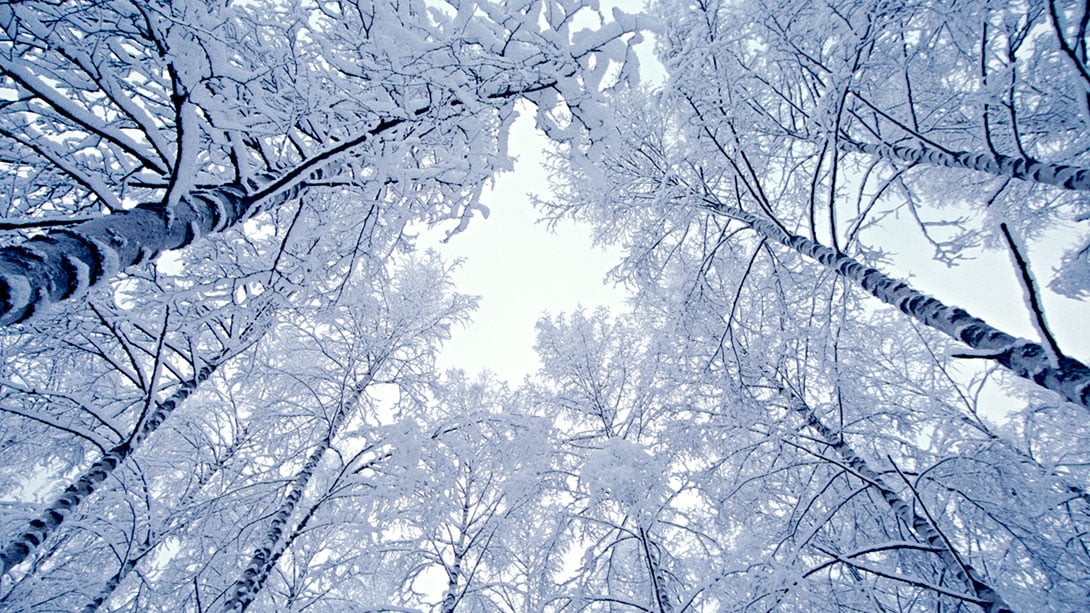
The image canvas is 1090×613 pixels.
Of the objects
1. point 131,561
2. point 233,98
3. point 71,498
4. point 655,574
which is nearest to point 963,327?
point 655,574

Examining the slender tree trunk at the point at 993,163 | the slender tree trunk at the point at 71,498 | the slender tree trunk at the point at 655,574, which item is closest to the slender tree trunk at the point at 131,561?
the slender tree trunk at the point at 71,498

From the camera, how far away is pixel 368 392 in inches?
251

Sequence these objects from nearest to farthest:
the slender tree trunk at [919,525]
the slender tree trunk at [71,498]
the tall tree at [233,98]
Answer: the tall tree at [233,98] < the slender tree trunk at [919,525] < the slender tree trunk at [71,498]

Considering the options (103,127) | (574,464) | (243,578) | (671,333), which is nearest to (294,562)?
(243,578)

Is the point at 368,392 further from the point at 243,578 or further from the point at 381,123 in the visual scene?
the point at 381,123

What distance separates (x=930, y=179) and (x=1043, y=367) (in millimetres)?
5470

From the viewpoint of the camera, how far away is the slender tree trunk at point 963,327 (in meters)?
1.92

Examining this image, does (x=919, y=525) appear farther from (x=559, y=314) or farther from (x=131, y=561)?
(x=131, y=561)

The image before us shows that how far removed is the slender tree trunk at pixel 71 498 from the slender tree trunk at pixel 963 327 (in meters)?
5.81

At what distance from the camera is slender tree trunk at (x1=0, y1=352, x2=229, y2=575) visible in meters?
3.22

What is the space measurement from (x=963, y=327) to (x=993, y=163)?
5.07ft

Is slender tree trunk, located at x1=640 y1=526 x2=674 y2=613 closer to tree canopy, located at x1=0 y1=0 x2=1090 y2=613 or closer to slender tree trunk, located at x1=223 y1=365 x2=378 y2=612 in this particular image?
tree canopy, located at x1=0 y1=0 x2=1090 y2=613

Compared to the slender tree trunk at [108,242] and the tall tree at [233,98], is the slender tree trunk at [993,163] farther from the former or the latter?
the slender tree trunk at [108,242]

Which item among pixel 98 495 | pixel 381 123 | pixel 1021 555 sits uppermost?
pixel 1021 555
